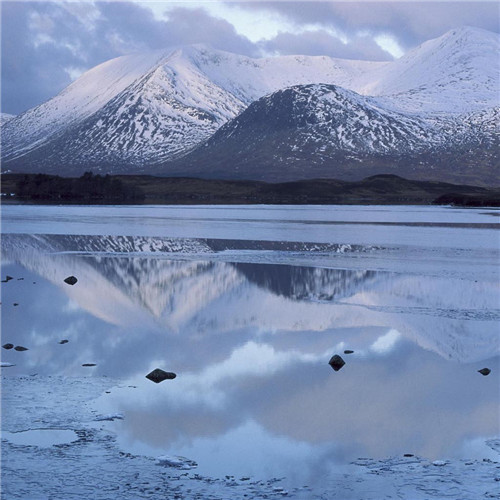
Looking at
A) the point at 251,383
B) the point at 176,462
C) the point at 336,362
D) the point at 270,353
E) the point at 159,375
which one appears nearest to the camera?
the point at 176,462

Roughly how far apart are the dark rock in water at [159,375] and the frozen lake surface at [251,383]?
0.28 meters

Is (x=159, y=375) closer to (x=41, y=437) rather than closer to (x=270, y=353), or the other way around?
(x=270, y=353)

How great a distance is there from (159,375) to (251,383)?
2.10m

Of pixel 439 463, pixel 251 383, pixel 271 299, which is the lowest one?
pixel 439 463

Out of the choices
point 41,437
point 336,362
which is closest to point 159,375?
point 336,362

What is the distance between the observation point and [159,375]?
19266 millimetres

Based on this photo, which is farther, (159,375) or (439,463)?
(159,375)

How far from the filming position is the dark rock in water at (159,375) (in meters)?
19.2

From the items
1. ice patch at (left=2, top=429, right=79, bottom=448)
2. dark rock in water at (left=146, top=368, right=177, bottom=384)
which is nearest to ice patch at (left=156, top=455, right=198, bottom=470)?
ice patch at (left=2, top=429, right=79, bottom=448)

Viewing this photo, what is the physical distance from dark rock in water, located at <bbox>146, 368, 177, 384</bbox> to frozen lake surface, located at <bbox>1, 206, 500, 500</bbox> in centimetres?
28

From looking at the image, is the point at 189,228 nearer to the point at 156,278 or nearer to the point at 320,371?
the point at 156,278

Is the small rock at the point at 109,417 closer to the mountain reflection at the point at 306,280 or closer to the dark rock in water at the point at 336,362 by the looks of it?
the dark rock in water at the point at 336,362

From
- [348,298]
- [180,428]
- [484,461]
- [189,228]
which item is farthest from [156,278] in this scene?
[189,228]

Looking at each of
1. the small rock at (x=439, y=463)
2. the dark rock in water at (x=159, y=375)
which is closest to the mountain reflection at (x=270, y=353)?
the dark rock in water at (x=159, y=375)
